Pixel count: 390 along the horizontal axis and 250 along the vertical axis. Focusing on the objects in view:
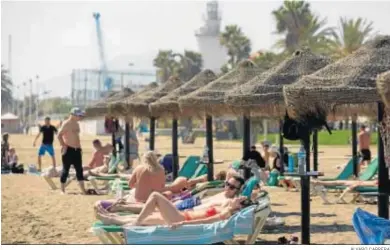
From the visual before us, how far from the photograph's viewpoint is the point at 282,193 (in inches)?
550

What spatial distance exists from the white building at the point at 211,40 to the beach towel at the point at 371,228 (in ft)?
387

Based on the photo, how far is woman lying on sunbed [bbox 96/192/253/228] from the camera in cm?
740

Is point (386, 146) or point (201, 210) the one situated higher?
A: point (386, 146)

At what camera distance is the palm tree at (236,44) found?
241ft

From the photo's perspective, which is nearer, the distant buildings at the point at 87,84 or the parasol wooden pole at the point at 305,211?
the parasol wooden pole at the point at 305,211

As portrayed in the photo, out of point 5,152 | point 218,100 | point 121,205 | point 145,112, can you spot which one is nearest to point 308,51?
point 218,100

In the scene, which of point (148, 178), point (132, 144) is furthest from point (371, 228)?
point (132, 144)

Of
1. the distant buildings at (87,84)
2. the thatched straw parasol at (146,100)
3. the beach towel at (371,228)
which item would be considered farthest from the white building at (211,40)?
the beach towel at (371,228)

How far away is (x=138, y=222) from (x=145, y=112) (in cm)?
825

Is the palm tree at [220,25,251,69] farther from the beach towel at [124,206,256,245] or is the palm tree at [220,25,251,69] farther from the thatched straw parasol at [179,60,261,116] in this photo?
the beach towel at [124,206,256,245]

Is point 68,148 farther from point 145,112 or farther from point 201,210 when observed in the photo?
point 201,210

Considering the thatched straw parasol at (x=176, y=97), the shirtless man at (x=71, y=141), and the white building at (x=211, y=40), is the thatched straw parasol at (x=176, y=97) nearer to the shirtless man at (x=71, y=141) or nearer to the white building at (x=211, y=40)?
the shirtless man at (x=71, y=141)

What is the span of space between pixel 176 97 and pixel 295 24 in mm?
45563

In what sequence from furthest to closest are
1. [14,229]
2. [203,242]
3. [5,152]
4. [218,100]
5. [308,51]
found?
[5,152] → [218,100] → [308,51] → [14,229] → [203,242]
